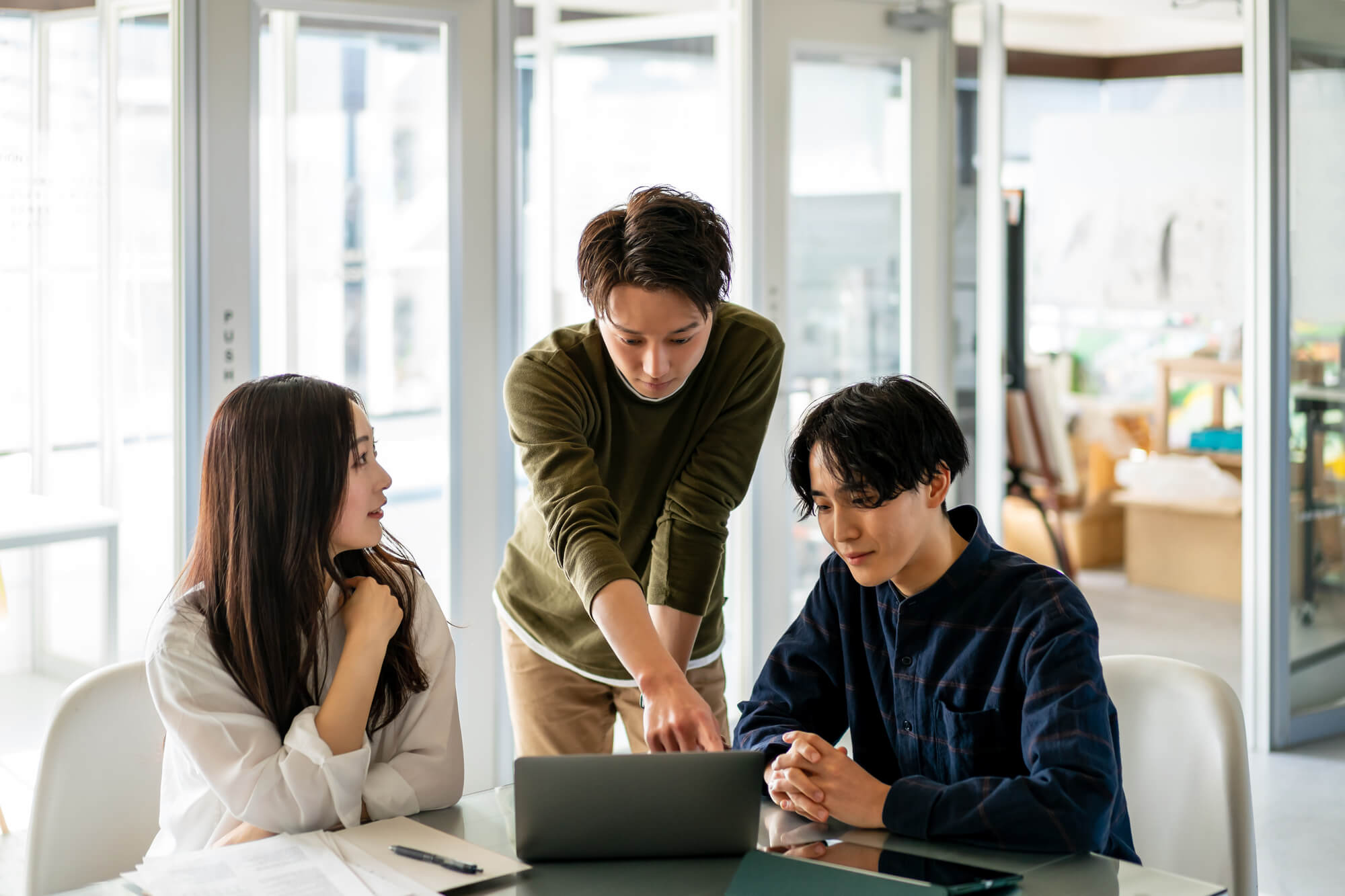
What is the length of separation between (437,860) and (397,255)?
6.70 ft

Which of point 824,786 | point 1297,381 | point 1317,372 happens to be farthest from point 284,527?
point 1317,372

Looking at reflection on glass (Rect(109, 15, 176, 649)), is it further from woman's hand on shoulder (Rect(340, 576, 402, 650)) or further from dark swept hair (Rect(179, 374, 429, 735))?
woman's hand on shoulder (Rect(340, 576, 402, 650))

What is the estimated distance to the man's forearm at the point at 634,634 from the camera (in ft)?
4.77

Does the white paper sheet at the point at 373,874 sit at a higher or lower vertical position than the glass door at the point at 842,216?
lower

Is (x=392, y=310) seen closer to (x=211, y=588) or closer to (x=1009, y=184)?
(x=211, y=588)

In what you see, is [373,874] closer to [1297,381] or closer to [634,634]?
[634,634]

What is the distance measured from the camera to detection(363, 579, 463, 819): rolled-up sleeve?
1371 millimetres

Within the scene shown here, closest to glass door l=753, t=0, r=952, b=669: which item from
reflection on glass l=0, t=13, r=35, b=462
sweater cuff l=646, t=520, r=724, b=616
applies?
sweater cuff l=646, t=520, r=724, b=616

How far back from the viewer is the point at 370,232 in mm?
2986

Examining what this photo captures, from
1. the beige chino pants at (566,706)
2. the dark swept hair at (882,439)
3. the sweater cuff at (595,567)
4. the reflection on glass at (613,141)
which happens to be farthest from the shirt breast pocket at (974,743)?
the reflection on glass at (613,141)

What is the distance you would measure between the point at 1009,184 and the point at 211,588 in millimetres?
5949

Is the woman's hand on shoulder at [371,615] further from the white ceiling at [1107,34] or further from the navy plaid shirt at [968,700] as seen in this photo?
the white ceiling at [1107,34]

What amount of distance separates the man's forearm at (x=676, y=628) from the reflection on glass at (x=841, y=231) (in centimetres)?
172

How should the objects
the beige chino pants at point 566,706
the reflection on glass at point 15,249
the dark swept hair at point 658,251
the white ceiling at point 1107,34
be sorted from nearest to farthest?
the dark swept hair at point 658,251, the beige chino pants at point 566,706, the reflection on glass at point 15,249, the white ceiling at point 1107,34
